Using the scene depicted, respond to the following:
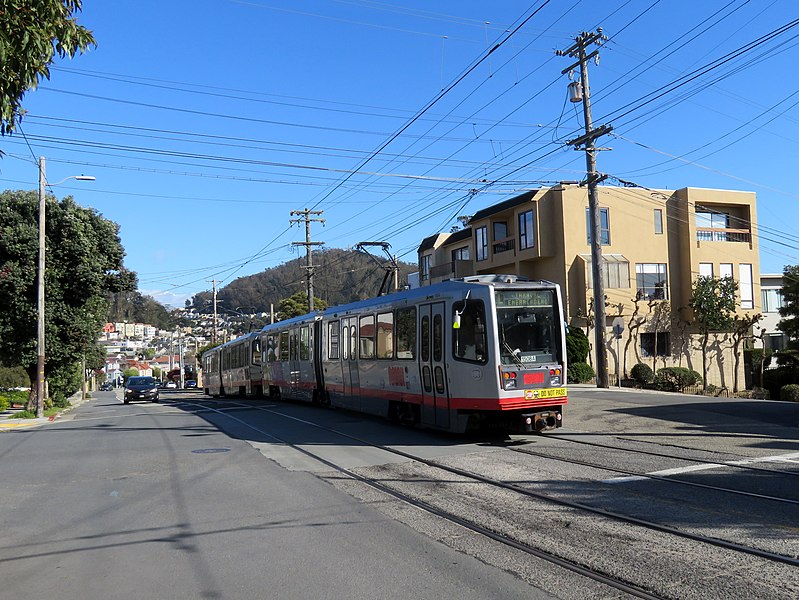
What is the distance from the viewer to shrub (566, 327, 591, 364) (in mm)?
35094

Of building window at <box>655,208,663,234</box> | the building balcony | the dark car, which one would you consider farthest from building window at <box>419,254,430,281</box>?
the dark car

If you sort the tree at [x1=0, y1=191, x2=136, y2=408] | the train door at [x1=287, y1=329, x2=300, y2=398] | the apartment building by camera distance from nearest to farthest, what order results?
the train door at [x1=287, y1=329, x2=300, y2=398] → the tree at [x1=0, y1=191, x2=136, y2=408] → the apartment building

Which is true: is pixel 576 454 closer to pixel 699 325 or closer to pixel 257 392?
pixel 257 392

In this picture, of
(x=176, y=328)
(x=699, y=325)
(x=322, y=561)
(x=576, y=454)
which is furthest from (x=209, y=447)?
(x=176, y=328)

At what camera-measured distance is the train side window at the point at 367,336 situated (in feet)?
60.5

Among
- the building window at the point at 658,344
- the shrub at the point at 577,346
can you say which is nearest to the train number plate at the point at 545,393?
the shrub at the point at 577,346

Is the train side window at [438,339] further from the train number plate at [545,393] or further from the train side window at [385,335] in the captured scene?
the train side window at [385,335]

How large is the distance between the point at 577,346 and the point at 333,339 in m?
17.2

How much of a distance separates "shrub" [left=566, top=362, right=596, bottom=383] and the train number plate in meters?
21.1

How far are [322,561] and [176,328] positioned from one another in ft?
654

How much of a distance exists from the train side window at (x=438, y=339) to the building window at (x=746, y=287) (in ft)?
109

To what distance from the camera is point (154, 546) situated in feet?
23.9

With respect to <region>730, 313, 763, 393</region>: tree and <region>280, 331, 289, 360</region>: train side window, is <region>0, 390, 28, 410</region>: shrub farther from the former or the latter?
<region>730, 313, 763, 393</region>: tree

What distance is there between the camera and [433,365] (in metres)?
14.8
